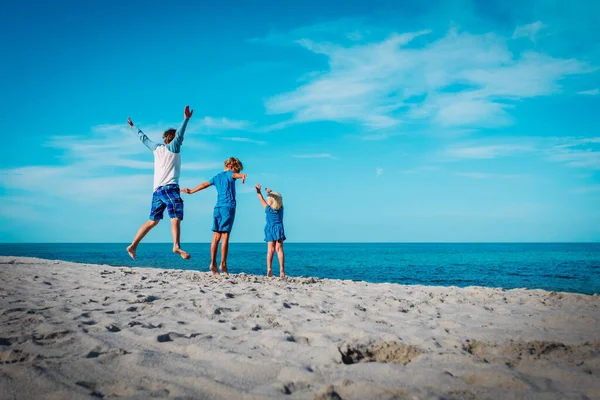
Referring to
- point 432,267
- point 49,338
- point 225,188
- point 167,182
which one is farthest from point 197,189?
point 432,267

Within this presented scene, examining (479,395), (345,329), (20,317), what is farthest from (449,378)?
(20,317)

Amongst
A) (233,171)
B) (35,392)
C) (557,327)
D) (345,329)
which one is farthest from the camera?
(233,171)

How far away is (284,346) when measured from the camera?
116 inches

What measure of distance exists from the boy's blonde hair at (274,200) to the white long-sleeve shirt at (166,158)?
2730mm

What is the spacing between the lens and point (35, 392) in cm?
201

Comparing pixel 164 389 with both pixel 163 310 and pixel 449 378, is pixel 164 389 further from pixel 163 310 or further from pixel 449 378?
pixel 163 310

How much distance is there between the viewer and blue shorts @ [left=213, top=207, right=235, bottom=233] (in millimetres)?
7325

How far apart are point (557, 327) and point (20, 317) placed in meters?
5.31

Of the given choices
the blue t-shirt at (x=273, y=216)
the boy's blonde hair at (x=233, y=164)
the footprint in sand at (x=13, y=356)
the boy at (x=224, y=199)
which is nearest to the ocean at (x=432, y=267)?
the blue t-shirt at (x=273, y=216)

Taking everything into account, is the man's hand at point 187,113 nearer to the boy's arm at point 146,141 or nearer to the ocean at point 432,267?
the boy's arm at point 146,141

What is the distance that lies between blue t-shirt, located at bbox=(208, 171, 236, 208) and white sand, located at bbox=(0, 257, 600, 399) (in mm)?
2420

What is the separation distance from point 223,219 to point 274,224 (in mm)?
1753

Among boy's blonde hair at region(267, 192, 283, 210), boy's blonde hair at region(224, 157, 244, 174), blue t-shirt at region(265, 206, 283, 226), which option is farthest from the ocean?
boy's blonde hair at region(224, 157, 244, 174)

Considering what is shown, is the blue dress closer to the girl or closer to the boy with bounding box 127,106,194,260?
the girl
